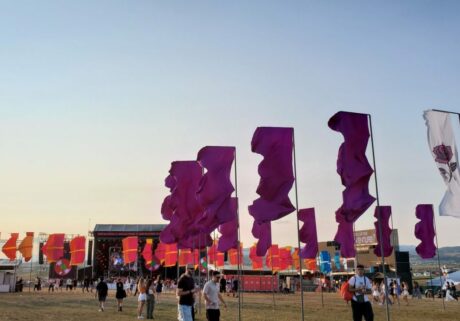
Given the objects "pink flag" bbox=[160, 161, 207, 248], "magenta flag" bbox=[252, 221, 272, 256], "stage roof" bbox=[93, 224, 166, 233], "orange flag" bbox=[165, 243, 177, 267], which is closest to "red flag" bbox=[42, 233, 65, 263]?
"orange flag" bbox=[165, 243, 177, 267]

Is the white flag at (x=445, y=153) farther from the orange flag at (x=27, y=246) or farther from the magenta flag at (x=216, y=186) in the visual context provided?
the orange flag at (x=27, y=246)

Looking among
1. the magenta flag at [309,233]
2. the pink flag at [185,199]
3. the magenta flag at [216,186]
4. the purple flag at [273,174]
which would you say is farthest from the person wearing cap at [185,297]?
the magenta flag at [309,233]

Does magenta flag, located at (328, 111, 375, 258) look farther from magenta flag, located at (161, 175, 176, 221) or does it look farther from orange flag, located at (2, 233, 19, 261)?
orange flag, located at (2, 233, 19, 261)

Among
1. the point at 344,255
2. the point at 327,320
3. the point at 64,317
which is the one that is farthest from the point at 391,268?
the point at 64,317

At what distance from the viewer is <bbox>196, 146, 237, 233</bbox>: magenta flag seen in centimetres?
1908

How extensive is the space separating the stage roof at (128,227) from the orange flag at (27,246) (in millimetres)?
39501

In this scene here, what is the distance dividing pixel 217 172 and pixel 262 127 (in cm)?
372

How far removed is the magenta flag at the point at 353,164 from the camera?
46.4 ft

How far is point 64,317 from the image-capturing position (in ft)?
78.1

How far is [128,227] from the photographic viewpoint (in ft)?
313

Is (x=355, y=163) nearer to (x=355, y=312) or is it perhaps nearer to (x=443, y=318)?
(x=355, y=312)

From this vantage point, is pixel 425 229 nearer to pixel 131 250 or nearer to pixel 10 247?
pixel 131 250

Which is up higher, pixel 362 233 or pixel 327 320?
pixel 362 233

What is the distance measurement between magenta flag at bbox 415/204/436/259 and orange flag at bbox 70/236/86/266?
118 ft
